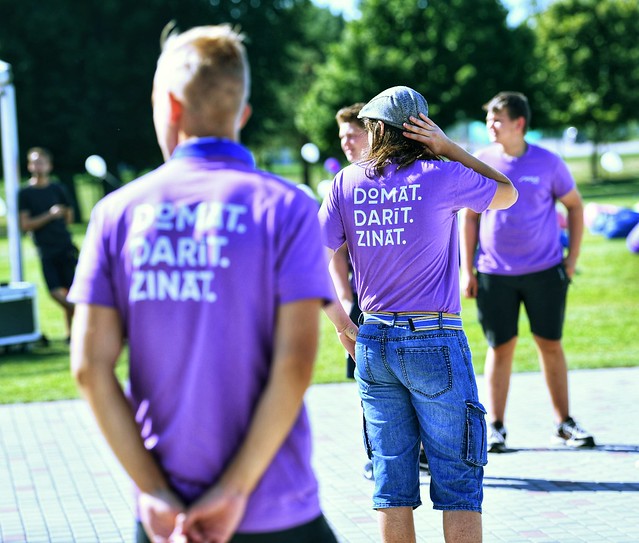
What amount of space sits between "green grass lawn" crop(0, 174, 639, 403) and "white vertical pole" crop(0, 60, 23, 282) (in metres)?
1.15

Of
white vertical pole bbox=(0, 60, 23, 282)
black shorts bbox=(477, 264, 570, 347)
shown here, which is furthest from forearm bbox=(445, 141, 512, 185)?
white vertical pole bbox=(0, 60, 23, 282)

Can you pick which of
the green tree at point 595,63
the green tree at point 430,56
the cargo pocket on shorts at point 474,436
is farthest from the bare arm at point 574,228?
the green tree at point 595,63

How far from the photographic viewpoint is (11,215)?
12.0m

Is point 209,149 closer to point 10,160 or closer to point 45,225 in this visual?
point 45,225

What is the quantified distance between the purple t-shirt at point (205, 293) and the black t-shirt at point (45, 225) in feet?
31.5

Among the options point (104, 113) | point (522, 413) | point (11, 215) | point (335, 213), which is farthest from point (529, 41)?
point (335, 213)

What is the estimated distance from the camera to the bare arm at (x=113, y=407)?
224 centimetres

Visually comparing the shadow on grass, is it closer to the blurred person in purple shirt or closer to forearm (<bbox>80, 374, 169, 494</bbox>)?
the blurred person in purple shirt

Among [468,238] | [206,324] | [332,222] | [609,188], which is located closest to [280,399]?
[206,324]

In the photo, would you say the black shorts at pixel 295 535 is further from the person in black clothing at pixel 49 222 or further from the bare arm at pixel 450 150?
the person in black clothing at pixel 49 222

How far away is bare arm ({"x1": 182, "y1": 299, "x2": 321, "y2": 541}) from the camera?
7.20 feet

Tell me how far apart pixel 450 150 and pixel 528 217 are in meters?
2.64

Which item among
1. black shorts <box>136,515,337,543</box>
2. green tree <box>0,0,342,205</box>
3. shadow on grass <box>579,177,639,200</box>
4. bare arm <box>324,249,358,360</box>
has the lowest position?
shadow on grass <box>579,177,639,200</box>

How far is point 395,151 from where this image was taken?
13.1 feet
